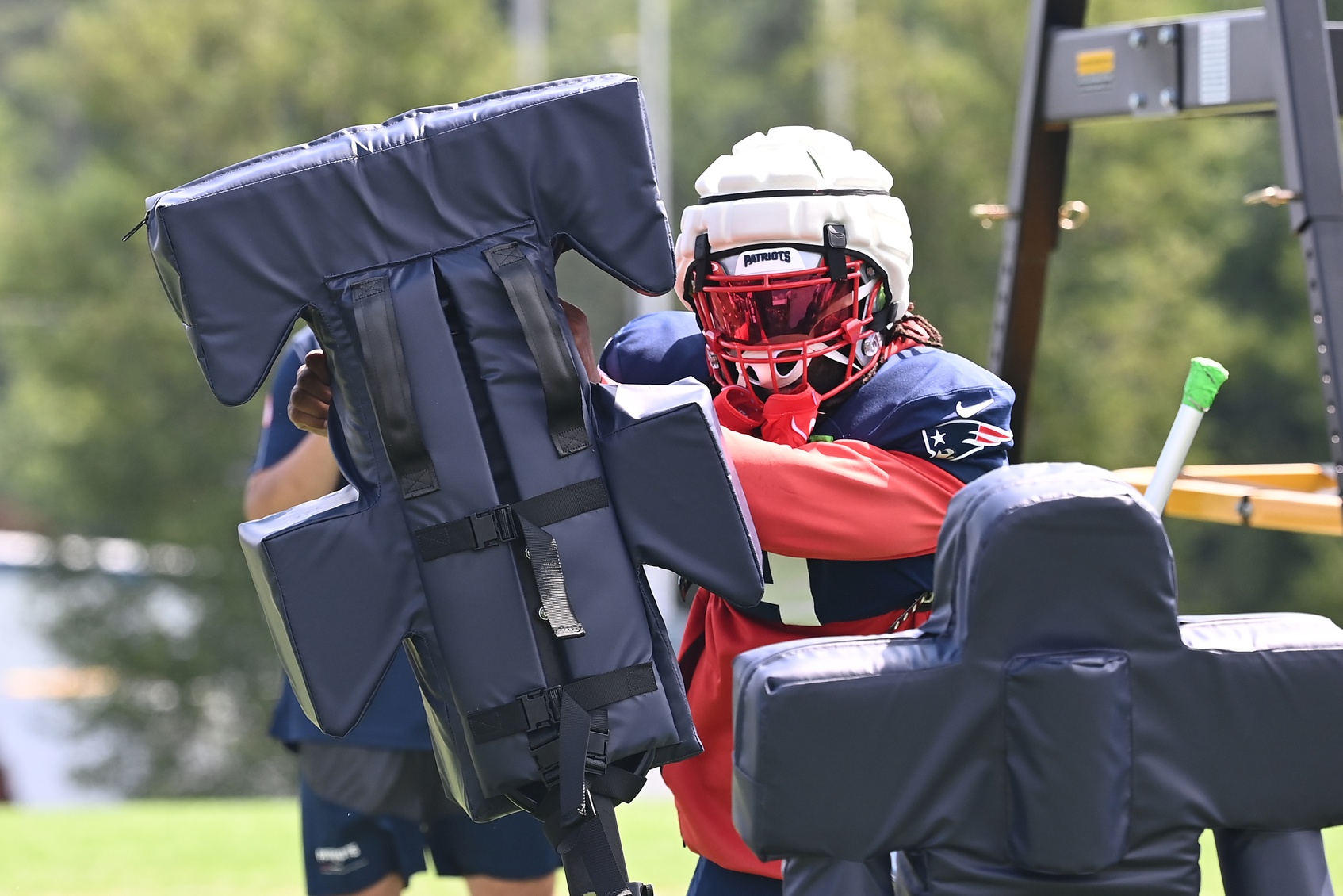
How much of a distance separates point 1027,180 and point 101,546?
1566 centimetres

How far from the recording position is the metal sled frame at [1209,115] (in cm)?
295

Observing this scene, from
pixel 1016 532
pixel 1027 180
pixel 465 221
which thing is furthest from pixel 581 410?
pixel 1027 180

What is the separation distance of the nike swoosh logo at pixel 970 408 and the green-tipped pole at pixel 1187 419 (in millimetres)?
253

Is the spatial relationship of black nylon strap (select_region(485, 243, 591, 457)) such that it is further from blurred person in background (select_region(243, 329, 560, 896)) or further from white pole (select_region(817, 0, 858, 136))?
white pole (select_region(817, 0, 858, 136))

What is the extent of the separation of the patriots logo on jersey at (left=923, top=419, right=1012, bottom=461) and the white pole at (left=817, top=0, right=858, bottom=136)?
19.4 metres

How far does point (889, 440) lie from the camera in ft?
7.31

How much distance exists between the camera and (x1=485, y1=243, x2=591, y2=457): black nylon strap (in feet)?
6.45

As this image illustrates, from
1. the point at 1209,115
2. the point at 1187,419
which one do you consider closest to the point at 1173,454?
the point at 1187,419

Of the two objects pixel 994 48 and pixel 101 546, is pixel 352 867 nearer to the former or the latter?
pixel 101 546

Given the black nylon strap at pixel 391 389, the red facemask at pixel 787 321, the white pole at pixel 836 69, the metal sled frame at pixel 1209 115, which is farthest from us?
the white pole at pixel 836 69

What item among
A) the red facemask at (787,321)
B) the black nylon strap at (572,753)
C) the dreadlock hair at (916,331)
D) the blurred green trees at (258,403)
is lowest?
the blurred green trees at (258,403)

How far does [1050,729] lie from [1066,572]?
16 centimetres

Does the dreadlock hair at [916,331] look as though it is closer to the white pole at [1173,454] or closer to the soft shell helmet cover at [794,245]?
the soft shell helmet cover at [794,245]

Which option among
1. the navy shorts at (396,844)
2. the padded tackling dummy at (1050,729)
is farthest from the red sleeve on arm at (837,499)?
the navy shorts at (396,844)
